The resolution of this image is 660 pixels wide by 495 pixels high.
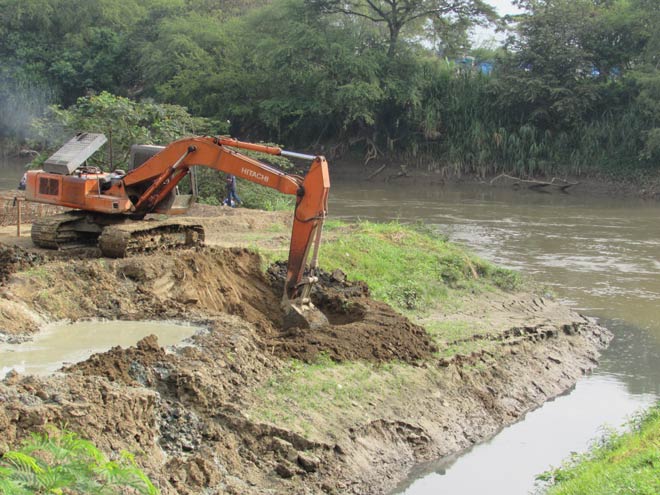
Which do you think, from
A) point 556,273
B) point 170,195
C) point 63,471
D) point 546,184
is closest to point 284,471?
point 63,471

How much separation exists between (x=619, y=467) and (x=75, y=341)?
662cm

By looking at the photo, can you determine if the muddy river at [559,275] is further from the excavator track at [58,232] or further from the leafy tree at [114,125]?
the excavator track at [58,232]

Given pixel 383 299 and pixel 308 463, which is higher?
pixel 383 299

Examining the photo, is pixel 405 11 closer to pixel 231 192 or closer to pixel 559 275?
pixel 231 192

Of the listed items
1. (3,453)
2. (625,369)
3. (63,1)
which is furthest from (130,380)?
(63,1)

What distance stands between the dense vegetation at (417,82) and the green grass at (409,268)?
61.7ft

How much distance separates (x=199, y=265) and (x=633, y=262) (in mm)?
12338

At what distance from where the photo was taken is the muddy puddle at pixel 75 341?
10.0m

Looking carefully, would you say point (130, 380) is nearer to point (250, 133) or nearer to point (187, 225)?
point (187, 225)

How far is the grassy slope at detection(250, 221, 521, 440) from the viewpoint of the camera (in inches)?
392

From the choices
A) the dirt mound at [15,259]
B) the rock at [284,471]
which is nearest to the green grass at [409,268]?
the dirt mound at [15,259]

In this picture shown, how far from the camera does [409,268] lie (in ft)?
55.6

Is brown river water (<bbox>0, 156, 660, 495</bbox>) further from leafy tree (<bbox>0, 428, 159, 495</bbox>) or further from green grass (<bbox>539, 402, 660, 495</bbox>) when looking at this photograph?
leafy tree (<bbox>0, 428, 159, 495</bbox>)

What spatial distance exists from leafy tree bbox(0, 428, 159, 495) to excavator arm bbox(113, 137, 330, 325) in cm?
566
